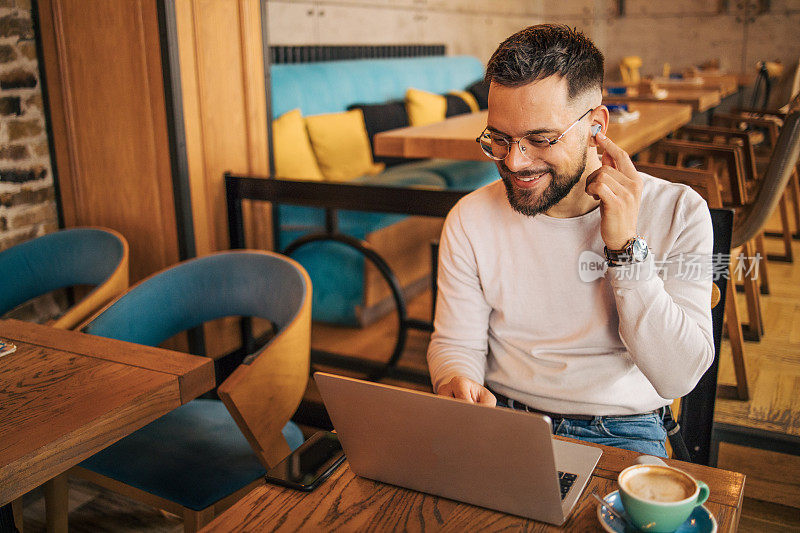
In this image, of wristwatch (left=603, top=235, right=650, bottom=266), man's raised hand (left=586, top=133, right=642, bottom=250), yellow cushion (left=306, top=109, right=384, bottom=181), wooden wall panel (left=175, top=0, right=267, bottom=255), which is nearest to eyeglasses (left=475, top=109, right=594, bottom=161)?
man's raised hand (left=586, top=133, right=642, bottom=250)

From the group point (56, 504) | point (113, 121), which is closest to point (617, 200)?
point (56, 504)

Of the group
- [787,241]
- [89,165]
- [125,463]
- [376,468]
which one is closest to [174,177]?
[89,165]

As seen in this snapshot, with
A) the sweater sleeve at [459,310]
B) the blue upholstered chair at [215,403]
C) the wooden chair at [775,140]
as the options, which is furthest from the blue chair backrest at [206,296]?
the wooden chair at [775,140]

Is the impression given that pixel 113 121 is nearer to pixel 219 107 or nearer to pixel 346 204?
pixel 219 107

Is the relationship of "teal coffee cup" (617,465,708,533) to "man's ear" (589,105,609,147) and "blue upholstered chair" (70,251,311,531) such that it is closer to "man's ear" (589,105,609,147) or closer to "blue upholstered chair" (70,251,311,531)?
"man's ear" (589,105,609,147)

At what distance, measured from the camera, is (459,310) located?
1.51 meters

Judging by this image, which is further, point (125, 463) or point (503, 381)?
point (125, 463)

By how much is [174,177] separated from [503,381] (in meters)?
1.54

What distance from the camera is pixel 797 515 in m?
2.11

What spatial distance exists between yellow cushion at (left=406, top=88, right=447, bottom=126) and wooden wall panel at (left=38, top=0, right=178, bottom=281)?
8.88 ft

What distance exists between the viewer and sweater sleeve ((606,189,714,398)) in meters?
1.27

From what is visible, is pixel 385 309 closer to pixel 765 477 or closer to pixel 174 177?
pixel 174 177

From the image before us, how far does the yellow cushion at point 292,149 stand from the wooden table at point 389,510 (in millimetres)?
2570

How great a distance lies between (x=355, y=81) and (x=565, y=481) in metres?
4.12
